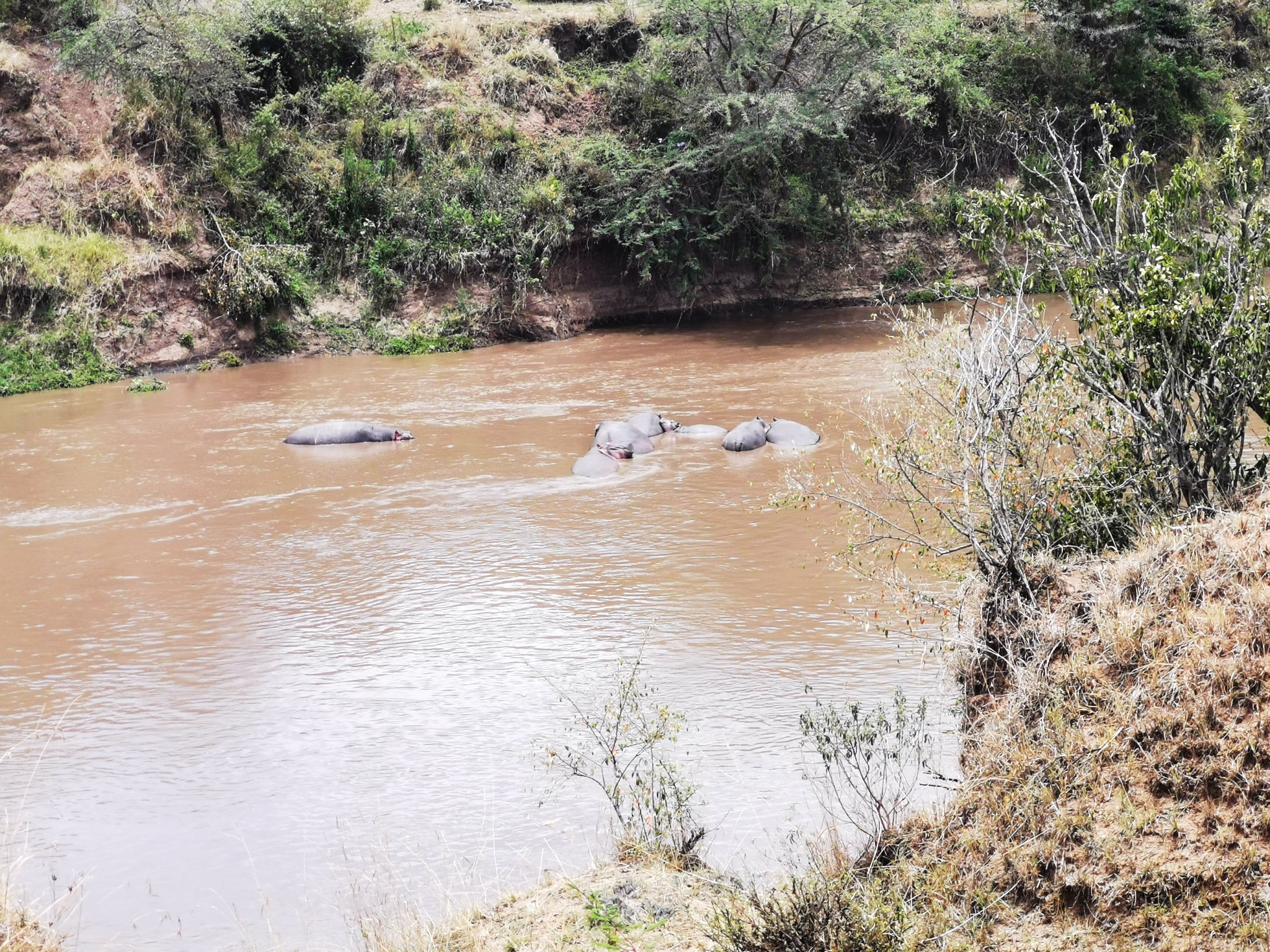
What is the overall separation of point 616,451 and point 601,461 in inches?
19.7

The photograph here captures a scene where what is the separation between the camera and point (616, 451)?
560 inches

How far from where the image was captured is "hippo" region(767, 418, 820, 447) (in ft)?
47.2

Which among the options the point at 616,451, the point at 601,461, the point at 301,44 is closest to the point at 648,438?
the point at 616,451

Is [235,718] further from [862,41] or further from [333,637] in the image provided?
[862,41]

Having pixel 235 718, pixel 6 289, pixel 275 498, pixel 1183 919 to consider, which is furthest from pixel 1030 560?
pixel 6 289

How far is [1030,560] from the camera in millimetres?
5859

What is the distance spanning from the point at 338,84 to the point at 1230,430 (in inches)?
924

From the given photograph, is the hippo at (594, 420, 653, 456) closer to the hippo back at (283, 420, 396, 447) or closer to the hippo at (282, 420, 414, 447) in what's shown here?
the hippo at (282, 420, 414, 447)

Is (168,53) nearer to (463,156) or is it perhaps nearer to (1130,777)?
(463,156)

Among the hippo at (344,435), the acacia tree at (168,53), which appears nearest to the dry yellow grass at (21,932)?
the hippo at (344,435)

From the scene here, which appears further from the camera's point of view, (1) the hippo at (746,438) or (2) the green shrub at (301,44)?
(2) the green shrub at (301,44)

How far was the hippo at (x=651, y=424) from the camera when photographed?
1513 cm

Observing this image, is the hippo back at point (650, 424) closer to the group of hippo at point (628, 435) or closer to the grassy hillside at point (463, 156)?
the group of hippo at point (628, 435)

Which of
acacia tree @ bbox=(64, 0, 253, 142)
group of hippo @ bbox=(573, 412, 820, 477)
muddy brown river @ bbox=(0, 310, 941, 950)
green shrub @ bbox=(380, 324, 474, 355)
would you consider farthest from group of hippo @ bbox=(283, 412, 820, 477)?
acacia tree @ bbox=(64, 0, 253, 142)
